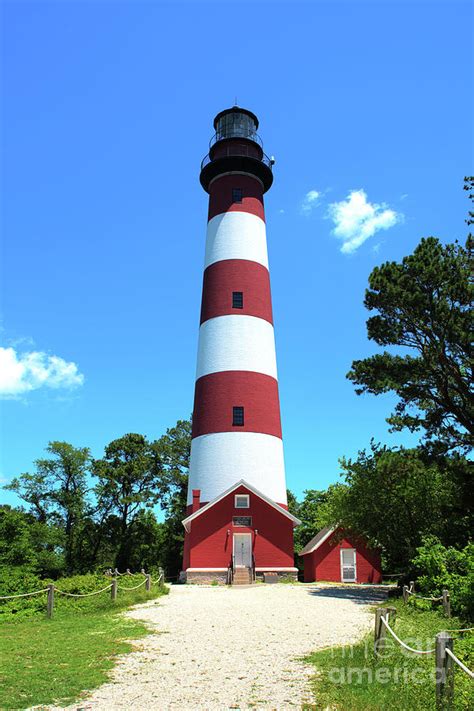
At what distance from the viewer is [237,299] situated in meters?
28.7

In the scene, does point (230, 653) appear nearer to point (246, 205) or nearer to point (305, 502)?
point (246, 205)

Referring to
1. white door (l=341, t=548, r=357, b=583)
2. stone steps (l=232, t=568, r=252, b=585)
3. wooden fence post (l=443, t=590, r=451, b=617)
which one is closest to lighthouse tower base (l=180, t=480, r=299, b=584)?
stone steps (l=232, t=568, r=252, b=585)

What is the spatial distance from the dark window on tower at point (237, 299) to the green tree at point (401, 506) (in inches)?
400

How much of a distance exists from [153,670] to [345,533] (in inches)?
827

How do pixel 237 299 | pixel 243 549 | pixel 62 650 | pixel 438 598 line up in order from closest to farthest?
1. pixel 62 650
2. pixel 438 598
3. pixel 243 549
4. pixel 237 299

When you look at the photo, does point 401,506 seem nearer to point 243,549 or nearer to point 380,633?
point 243,549

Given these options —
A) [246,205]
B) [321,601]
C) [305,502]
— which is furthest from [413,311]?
[305,502]

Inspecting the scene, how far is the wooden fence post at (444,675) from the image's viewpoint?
6.17 metres

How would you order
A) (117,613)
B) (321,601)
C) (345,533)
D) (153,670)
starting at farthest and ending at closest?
1. (345,533)
2. (321,601)
3. (117,613)
4. (153,670)

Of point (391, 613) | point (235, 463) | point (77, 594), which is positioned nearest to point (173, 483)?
point (235, 463)

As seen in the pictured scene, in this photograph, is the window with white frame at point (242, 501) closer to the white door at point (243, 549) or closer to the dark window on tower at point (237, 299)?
the white door at point (243, 549)

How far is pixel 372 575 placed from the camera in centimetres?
2877

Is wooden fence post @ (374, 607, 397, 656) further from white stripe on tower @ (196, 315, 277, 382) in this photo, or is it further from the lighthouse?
white stripe on tower @ (196, 315, 277, 382)

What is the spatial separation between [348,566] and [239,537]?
700 centimetres
